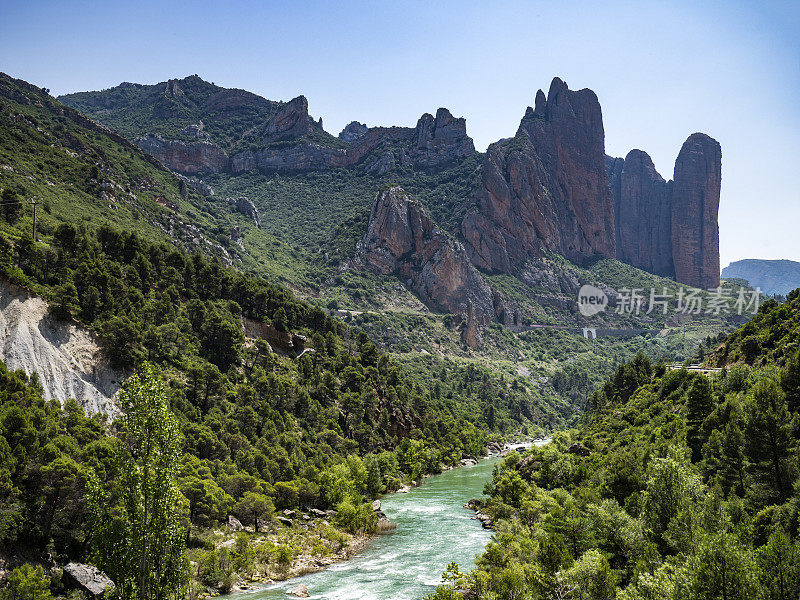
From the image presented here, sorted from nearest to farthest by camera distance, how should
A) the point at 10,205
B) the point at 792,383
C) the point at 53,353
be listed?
1. the point at 792,383
2. the point at 53,353
3. the point at 10,205

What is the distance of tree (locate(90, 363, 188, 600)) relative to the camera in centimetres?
2252

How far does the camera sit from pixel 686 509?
32.5m

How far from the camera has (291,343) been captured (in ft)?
275

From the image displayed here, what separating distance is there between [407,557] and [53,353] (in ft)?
117

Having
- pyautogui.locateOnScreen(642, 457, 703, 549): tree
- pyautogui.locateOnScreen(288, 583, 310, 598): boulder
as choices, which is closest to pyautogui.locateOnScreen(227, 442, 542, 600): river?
pyautogui.locateOnScreen(288, 583, 310, 598): boulder

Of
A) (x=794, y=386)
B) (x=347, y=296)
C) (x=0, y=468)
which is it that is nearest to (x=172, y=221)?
(x=347, y=296)

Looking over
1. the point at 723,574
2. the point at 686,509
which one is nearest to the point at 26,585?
the point at 723,574

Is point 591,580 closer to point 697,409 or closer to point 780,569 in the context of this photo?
point 780,569

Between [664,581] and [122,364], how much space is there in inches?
1943

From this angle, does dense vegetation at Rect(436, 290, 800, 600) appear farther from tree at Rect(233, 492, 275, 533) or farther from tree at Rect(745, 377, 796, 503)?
tree at Rect(233, 492, 275, 533)

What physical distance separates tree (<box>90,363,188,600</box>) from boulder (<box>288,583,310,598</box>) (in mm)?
12760

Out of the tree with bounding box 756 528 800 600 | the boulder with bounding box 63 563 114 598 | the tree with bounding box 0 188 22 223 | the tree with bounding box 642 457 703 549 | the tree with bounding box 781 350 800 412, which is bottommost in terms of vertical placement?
the boulder with bounding box 63 563 114 598

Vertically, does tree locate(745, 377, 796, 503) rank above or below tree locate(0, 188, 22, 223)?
below

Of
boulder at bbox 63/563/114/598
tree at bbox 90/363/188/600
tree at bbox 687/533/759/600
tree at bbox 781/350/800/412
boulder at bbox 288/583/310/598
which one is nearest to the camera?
tree at bbox 687/533/759/600
